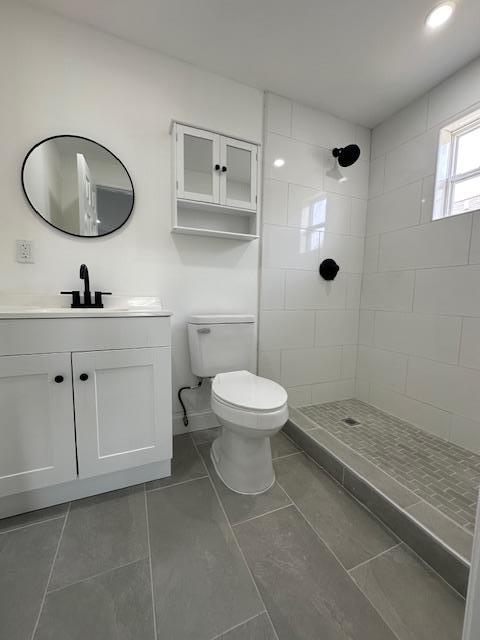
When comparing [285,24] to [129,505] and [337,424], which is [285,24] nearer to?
[337,424]

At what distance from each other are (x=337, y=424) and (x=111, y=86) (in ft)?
7.87

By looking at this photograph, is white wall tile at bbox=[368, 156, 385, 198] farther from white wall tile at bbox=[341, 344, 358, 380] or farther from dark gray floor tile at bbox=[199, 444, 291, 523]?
dark gray floor tile at bbox=[199, 444, 291, 523]

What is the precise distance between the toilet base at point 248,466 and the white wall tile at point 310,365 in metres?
0.75

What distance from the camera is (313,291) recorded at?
1.95 metres

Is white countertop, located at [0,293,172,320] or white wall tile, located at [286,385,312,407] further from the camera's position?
white wall tile, located at [286,385,312,407]

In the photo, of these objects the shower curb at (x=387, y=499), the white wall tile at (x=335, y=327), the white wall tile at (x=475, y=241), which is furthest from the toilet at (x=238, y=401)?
the white wall tile at (x=475, y=241)

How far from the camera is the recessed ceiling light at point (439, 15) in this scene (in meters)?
1.16

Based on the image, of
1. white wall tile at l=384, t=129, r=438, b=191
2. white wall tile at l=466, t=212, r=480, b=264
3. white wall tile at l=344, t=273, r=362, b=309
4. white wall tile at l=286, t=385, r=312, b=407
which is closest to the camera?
white wall tile at l=466, t=212, r=480, b=264

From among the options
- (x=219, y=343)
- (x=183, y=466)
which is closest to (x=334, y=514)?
(x=183, y=466)

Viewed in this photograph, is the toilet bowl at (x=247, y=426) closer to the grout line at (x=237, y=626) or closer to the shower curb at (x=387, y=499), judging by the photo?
the shower curb at (x=387, y=499)

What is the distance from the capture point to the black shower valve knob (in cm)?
193

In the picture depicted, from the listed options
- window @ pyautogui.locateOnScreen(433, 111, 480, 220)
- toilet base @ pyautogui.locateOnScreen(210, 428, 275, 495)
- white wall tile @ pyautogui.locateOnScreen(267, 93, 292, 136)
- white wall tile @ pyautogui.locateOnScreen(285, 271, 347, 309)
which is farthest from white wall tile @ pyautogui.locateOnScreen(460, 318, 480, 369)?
white wall tile @ pyautogui.locateOnScreen(267, 93, 292, 136)

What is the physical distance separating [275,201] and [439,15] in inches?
42.4

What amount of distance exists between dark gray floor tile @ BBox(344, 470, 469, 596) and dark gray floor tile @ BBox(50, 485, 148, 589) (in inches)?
35.8
